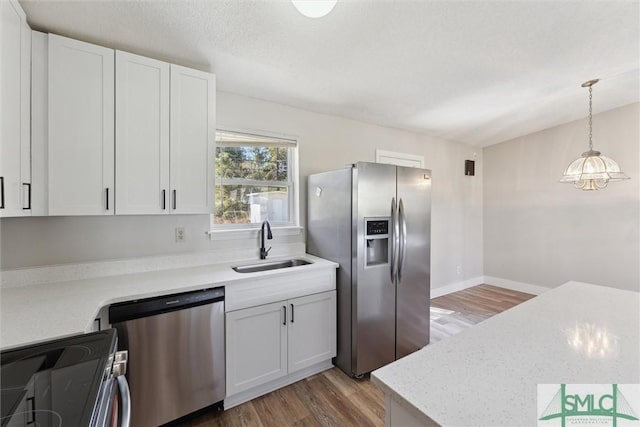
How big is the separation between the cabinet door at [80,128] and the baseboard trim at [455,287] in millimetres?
3991

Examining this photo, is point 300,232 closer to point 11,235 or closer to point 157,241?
point 157,241

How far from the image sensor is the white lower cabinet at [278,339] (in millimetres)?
1848

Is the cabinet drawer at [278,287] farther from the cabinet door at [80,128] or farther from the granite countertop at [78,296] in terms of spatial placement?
the cabinet door at [80,128]

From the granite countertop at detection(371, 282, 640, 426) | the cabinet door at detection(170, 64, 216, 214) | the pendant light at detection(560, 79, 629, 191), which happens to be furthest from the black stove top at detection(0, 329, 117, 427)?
the pendant light at detection(560, 79, 629, 191)

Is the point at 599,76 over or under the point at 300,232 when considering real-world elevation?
over

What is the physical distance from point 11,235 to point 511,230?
18.9 ft

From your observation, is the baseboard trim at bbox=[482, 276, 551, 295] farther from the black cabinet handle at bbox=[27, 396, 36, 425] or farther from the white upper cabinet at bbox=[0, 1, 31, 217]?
the white upper cabinet at bbox=[0, 1, 31, 217]

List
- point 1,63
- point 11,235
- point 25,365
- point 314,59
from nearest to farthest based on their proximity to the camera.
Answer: point 25,365
point 1,63
point 11,235
point 314,59

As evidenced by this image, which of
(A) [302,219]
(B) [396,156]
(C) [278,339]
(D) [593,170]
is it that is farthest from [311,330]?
(D) [593,170]

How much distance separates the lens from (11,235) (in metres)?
1.68

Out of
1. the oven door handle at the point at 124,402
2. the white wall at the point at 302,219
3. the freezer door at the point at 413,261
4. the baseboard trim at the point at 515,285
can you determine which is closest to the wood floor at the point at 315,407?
the freezer door at the point at 413,261

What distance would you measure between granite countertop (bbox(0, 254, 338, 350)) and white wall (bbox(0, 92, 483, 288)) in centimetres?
22

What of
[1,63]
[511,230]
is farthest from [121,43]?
[511,230]

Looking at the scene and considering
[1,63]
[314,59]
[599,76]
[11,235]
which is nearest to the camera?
[1,63]
